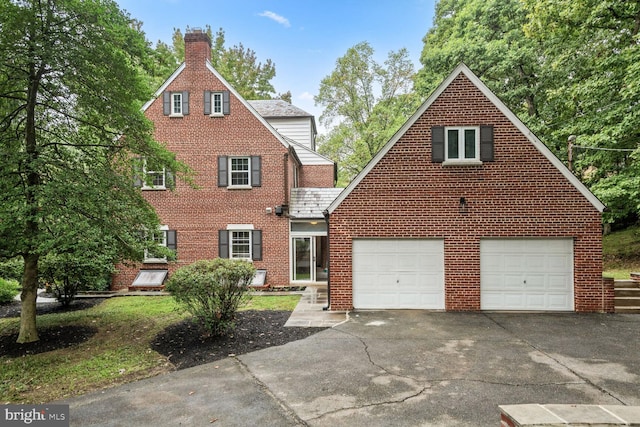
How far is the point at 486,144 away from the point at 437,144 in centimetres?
129

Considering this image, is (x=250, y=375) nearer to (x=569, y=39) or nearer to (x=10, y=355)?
(x=10, y=355)

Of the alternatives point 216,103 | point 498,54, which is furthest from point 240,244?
point 498,54

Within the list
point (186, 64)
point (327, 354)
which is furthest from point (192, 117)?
point (327, 354)

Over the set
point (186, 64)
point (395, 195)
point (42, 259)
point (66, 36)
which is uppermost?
point (186, 64)

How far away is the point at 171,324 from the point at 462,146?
351 inches

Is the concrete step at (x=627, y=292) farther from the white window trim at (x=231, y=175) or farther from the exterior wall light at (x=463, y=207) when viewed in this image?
the white window trim at (x=231, y=175)

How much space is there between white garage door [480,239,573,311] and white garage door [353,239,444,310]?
4.08 feet

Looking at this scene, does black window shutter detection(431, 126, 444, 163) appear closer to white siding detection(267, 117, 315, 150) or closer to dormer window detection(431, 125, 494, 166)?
dormer window detection(431, 125, 494, 166)

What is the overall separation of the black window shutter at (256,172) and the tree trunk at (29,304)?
7.95m

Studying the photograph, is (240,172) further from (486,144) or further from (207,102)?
(486,144)

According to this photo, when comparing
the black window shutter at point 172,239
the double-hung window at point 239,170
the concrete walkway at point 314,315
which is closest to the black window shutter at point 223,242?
the black window shutter at point 172,239

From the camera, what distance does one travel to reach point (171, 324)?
869 cm

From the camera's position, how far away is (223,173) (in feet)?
47.6

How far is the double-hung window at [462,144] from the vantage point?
9.48m
